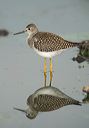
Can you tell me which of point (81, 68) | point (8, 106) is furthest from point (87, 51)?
point (8, 106)

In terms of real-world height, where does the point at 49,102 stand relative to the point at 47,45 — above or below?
below

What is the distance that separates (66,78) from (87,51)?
41 cm

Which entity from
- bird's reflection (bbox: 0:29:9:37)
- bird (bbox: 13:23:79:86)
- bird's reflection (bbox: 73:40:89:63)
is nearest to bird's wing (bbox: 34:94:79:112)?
bird (bbox: 13:23:79:86)

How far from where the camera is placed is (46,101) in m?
2.78

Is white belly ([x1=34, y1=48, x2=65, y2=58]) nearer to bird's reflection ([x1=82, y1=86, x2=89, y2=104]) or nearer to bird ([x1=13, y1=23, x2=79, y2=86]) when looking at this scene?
bird ([x1=13, y1=23, x2=79, y2=86])

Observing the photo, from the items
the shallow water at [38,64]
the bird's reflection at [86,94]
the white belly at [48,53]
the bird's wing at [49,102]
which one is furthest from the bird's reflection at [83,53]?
the bird's wing at [49,102]

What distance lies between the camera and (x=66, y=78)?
3061 millimetres

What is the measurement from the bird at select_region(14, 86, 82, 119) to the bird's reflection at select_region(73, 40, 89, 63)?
0.46m

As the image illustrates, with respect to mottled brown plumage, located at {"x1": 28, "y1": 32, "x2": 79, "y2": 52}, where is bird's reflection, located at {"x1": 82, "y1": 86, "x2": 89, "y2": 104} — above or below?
below

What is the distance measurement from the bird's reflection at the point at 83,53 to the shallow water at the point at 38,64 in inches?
1.7

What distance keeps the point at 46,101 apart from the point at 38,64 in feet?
1.63

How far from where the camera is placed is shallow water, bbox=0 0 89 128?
2.64m

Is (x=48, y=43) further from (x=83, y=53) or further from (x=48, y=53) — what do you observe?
(x=83, y=53)

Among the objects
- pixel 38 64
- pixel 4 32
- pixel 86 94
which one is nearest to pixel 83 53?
pixel 38 64
